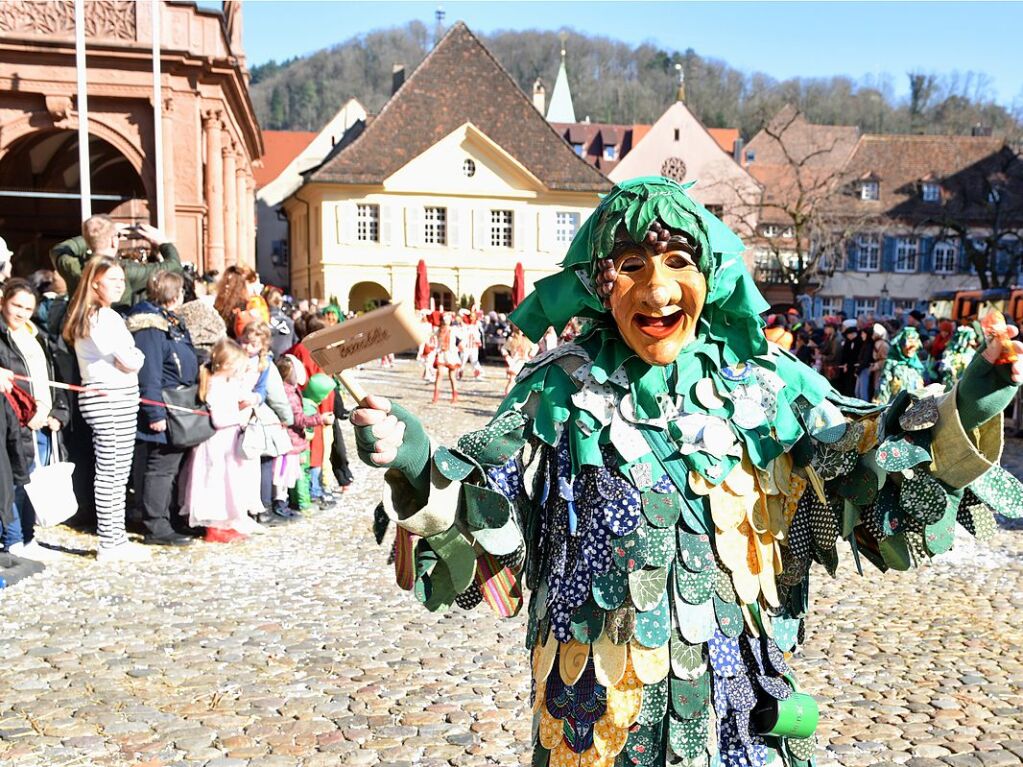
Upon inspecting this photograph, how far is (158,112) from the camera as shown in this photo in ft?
69.7

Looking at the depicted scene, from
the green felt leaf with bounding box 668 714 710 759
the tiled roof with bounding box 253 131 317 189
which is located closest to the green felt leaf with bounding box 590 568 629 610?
the green felt leaf with bounding box 668 714 710 759

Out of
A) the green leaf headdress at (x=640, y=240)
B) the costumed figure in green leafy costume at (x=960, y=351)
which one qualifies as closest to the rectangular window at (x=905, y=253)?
the costumed figure in green leafy costume at (x=960, y=351)

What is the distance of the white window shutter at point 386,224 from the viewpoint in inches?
1571

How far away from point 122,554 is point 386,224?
110ft

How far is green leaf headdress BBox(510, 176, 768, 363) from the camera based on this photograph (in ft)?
7.99

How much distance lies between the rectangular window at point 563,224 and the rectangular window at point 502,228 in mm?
1714

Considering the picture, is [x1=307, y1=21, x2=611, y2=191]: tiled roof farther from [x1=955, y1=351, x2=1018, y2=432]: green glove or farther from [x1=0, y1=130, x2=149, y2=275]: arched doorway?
[x1=955, y1=351, x2=1018, y2=432]: green glove

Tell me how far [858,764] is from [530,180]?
37.3 m

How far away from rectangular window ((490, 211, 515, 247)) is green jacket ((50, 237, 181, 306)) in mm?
32637

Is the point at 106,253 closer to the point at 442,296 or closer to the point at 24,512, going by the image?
the point at 24,512

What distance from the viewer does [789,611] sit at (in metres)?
2.61

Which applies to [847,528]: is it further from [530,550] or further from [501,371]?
[501,371]

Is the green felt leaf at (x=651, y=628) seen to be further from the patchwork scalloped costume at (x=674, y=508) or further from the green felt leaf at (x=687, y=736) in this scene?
the green felt leaf at (x=687, y=736)

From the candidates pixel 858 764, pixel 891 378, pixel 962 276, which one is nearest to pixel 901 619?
pixel 858 764
